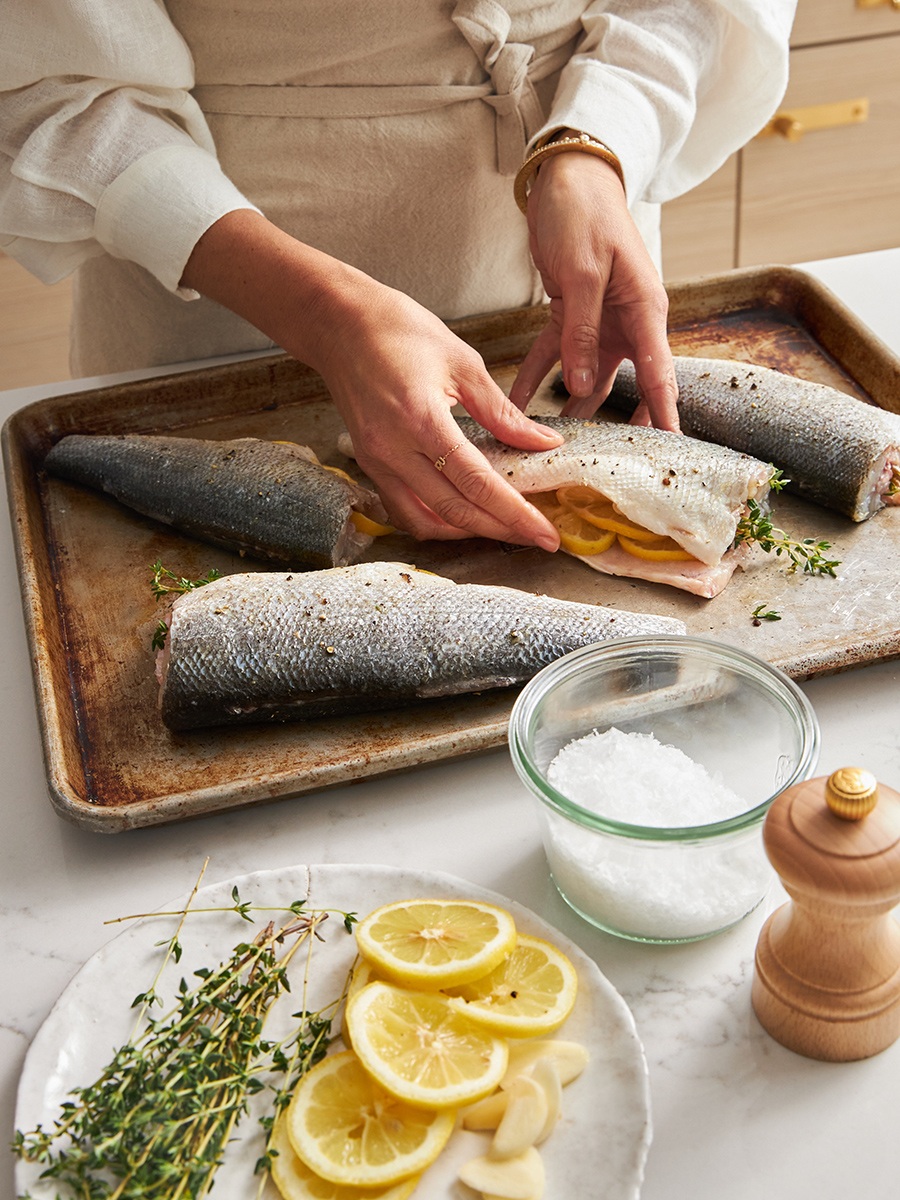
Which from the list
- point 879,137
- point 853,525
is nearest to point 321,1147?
point 853,525

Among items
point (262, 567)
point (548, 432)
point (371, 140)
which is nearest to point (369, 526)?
point (262, 567)

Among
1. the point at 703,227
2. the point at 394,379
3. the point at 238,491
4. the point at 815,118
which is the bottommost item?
the point at 703,227

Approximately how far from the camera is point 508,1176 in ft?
2.62

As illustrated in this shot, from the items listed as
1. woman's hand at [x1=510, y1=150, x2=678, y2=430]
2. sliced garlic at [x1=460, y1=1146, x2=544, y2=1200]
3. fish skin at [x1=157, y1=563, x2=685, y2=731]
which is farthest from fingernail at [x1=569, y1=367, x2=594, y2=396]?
sliced garlic at [x1=460, y1=1146, x2=544, y2=1200]

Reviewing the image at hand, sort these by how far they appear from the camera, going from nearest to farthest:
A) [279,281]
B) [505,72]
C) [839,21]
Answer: [279,281] < [505,72] < [839,21]

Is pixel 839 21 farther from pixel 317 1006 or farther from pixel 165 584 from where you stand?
pixel 317 1006

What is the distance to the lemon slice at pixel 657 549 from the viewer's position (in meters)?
1.47

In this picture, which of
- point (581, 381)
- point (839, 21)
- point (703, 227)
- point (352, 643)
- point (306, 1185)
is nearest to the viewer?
point (306, 1185)

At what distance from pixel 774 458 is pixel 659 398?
0.18 meters

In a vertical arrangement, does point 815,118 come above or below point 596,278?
below

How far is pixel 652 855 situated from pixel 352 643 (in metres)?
0.48

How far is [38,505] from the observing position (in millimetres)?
1648

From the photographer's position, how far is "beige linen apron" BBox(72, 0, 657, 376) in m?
1.68

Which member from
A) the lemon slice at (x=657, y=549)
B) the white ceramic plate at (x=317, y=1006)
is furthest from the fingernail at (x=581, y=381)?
the white ceramic plate at (x=317, y=1006)
